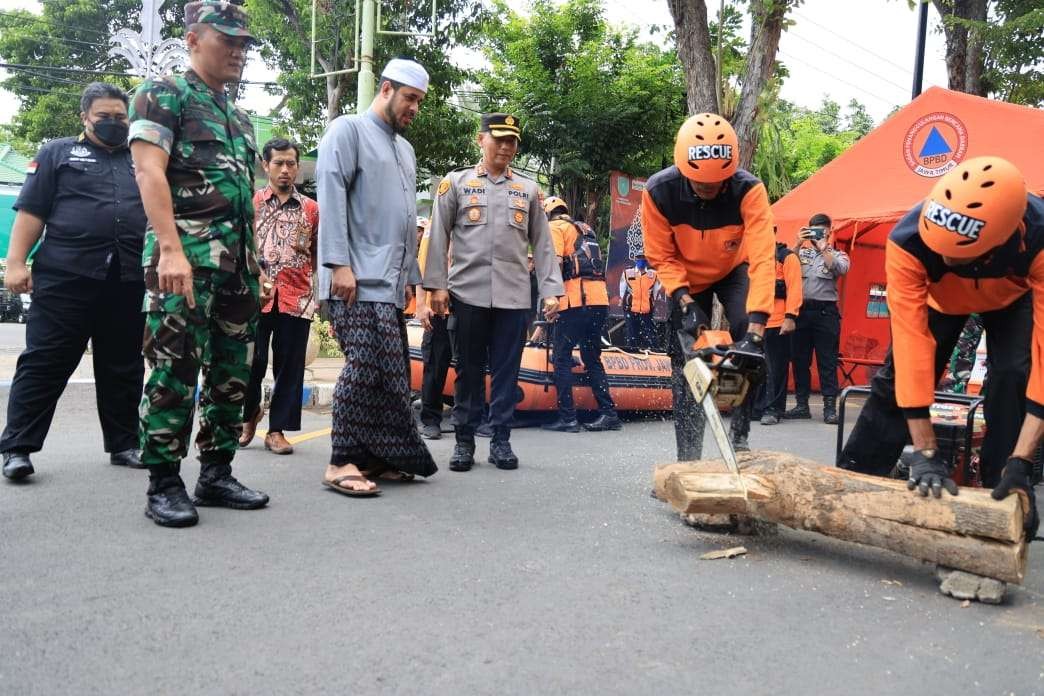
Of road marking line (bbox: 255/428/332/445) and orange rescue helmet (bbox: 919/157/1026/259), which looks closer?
orange rescue helmet (bbox: 919/157/1026/259)

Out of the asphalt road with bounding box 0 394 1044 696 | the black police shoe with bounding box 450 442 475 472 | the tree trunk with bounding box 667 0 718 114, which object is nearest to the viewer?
the asphalt road with bounding box 0 394 1044 696

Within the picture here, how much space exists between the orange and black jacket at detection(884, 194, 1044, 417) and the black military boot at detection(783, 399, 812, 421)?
5340 mm

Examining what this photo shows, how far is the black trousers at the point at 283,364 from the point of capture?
5289 mm

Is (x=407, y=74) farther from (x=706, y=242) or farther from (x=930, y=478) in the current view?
(x=930, y=478)

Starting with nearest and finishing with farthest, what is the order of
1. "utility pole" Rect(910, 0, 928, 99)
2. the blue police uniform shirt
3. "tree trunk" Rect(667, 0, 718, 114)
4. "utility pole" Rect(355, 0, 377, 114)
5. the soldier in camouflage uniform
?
the soldier in camouflage uniform
the blue police uniform shirt
"tree trunk" Rect(667, 0, 718, 114)
"utility pole" Rect(910, 0, 928, 99)
"utility pole" Rect(355, 0, 377, 114)

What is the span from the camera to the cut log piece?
296cm

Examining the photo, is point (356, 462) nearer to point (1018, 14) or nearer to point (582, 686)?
point (582, 686)

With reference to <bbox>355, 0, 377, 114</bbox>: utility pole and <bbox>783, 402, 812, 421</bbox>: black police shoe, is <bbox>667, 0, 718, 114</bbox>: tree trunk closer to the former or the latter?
<bbox>783, 402, 812, 421</bbox>: black police shoe

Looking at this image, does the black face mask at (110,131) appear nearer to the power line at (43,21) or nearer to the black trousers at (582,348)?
the black trousers at (582,348)

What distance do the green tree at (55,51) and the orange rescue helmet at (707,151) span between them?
32027 millimetres

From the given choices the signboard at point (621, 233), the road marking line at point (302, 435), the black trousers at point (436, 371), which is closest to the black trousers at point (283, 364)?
the road marking line at point (302, 435)

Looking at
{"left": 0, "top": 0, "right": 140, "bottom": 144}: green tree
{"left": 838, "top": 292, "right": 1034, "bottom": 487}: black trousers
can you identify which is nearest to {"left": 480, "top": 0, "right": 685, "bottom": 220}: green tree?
{"left": 838, "top": 292, "right": 1034, "bottom": 487}: black trousers

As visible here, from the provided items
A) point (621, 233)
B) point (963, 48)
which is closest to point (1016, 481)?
point (963, 48)

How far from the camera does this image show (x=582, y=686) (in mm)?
2156
